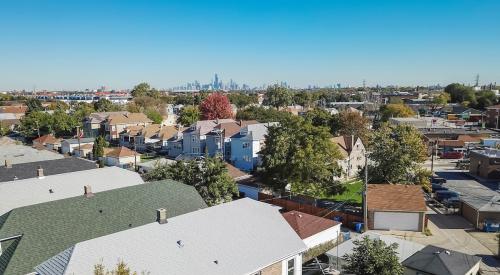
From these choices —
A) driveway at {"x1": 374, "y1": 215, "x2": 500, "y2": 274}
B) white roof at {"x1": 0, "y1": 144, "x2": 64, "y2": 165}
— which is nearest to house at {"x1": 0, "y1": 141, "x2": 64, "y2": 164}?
white roof at {"x1": 0, "y1": 144, "x2": 64, "y2": 165}

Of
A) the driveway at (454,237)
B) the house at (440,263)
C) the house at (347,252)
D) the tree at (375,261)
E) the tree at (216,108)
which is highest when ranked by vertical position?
the tree at (216,108)

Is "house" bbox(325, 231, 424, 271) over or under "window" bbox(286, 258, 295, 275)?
under

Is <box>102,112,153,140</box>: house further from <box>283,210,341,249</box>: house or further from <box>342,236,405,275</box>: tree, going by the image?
<box>342,236,405,275</box>: tree

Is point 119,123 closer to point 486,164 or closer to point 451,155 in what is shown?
point 451,155

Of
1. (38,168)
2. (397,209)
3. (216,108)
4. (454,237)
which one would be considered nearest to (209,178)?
(38,168)

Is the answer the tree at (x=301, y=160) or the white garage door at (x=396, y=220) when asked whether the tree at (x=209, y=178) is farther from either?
the white garage door at (x=396, y=220)

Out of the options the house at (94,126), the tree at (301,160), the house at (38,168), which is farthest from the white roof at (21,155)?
the house at (94,126)

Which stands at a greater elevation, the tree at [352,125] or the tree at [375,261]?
the tree at [352,125]

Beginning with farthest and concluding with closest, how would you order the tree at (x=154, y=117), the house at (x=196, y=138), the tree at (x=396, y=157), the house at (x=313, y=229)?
the tree at (x=154, y=117) → the house at (x=196, y=138) → the tree at (x=396, y=157) → the house at (x=313, y=229)
